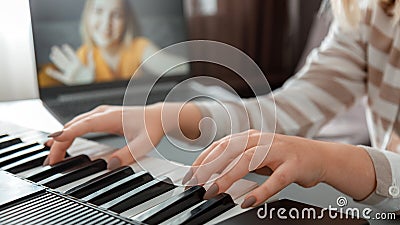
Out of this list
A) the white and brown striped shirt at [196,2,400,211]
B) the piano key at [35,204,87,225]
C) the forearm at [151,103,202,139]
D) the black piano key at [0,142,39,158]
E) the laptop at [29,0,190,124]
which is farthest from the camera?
the laptop at [29,0,190,124]

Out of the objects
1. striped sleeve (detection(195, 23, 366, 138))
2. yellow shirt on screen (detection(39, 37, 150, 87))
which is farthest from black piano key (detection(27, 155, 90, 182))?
yellow shirt on screen (detection(39, 37, 150, 87))

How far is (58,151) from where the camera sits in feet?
1.97

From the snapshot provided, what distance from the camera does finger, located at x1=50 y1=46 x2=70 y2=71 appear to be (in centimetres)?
160

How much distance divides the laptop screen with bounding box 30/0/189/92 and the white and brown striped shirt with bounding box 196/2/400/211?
71cm

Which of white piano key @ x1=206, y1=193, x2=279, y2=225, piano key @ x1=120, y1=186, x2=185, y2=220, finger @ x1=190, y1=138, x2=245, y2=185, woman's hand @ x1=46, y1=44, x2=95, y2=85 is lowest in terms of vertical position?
woman's hand @ x1=46, y1=44, x2=95, y2=85

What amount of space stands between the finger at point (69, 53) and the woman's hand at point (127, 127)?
0.97 m

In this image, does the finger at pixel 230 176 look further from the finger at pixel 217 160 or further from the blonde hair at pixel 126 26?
the blonde hair at pixel 126 26

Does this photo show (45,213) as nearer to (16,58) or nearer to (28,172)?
(28,172)

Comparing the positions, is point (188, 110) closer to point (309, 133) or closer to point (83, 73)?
point (309, 133)

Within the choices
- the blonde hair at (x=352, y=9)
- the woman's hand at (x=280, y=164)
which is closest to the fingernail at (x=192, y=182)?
the woman's hand at (x=280, y=164)

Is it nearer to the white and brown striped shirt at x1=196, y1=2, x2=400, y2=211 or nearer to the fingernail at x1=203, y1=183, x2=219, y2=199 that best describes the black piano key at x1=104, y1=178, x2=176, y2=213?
the fingernail at x1=203, y1=183, x2=219, y2=199

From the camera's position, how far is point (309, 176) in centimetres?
→ 50

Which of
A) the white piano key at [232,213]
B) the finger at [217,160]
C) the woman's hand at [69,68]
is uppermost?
the finger at [217,160]

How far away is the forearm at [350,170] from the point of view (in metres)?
0.53
